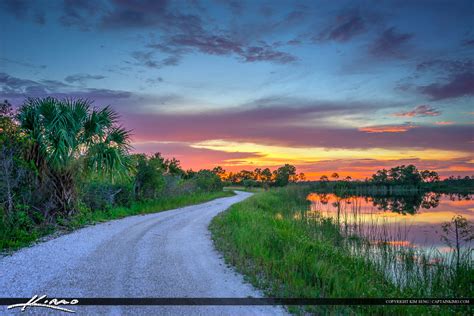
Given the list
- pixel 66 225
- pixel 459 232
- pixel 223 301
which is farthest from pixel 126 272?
pixel 459 232

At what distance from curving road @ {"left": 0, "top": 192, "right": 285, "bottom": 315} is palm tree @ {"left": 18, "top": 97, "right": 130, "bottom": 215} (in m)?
3.29

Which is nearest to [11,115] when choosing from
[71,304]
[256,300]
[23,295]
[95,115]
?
[95,115]

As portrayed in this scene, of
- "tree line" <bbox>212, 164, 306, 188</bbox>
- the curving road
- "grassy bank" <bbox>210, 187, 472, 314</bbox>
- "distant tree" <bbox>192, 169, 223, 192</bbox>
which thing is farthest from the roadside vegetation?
"tree line" <bbox>212, 164, 306, 188</bbox>

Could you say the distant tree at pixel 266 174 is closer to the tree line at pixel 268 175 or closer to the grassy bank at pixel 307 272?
the tree line at pixel 268 175

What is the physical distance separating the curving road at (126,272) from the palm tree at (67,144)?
329 centimetres

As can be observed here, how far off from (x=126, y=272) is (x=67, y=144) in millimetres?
7916

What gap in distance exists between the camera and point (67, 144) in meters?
12.3

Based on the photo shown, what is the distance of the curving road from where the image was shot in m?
5.12

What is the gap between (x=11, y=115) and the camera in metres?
11.8

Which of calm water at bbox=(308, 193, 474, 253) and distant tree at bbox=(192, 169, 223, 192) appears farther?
distant tree at bbox=(192, 169, 223, 192)

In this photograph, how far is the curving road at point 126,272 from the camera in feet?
16.8

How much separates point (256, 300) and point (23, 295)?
4.34 m

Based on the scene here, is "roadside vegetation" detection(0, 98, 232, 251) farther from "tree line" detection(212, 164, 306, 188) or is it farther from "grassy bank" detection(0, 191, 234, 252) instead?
"tree line" detection(212, 164, 306, 188)

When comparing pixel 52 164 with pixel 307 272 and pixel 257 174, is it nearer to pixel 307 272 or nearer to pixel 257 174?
pixel 307 272
